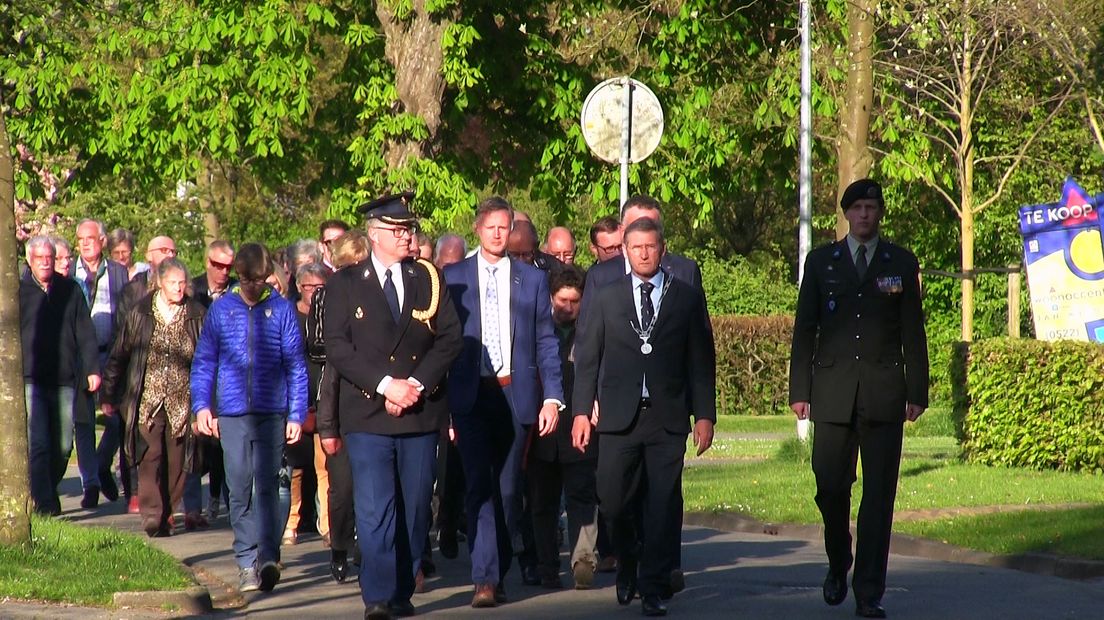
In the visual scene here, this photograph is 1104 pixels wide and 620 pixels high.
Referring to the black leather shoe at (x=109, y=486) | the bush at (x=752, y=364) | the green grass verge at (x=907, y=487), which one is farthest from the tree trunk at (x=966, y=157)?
the black leather shoe at (x=109, y=486)

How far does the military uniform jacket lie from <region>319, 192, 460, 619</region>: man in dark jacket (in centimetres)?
181

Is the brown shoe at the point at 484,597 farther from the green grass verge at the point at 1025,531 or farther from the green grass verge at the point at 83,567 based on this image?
the green grass verge at the point at 1025,531

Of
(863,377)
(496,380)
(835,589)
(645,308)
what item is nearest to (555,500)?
(496,380)

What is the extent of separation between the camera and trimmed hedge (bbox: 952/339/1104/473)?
16.4m

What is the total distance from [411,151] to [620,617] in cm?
1627

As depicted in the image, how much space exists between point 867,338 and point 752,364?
865 inches

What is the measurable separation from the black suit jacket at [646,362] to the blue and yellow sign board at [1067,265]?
8.66 metres

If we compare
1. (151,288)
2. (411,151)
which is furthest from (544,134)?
(151,288)

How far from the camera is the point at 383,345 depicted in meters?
9.08

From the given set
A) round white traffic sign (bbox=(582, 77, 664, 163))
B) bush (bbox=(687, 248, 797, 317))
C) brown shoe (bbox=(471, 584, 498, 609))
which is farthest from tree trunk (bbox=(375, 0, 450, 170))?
brown shoe (bbox=(471, 584, 498, 609))

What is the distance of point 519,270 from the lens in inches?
395

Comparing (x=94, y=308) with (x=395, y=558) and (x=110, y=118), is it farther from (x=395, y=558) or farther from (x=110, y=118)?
(x=110, y=118)

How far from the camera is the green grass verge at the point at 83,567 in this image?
374 inches

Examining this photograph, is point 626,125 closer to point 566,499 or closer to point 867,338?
point 566,499
